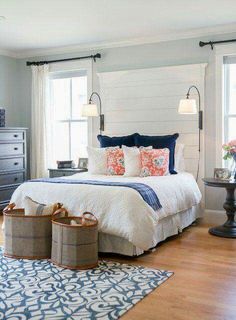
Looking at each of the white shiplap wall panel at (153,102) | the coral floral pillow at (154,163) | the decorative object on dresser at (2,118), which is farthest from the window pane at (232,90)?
the decorative object on dresser at (2,118)

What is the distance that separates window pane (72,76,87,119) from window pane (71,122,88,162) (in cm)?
16

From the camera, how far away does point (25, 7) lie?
464cm

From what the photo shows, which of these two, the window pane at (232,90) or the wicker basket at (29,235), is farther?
the window pane at (232,90)

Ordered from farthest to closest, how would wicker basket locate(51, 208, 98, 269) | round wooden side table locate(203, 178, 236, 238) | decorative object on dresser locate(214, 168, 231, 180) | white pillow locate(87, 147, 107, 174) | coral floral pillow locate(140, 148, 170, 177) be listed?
white pillow locate(87, 147, 107, 174)
coral floral pillow locate(140, 148, 170, 177)
decorative object on dresser locate(214, 168, 231, 180)
round wooden side table locate(203, 178, 236, 238)
wicker basket locate(51, 208, 98, 269)

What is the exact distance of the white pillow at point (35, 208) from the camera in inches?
156

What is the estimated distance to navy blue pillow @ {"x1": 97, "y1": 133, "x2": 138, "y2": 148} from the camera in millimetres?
5785

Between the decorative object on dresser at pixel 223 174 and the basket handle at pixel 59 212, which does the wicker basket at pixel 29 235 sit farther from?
the decorative object on dresser at pixel 223 174

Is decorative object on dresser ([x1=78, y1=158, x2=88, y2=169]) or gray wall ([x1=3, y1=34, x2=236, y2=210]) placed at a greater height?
gray wall ([x1=3, y1=34, x2=236, y2=210])

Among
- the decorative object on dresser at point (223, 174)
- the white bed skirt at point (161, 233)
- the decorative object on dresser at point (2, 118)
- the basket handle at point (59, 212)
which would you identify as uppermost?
the decorative object on dresser at point (2, 118)

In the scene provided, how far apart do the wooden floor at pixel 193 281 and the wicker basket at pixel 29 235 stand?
667 millimetres

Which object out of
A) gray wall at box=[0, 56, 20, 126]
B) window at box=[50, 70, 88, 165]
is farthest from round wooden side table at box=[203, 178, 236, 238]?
gray wall at box=[0, 56, 20, 126]

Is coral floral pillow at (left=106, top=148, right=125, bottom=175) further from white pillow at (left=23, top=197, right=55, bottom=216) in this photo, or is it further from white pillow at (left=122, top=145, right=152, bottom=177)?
white pillow at (left=23, top=197, right=55, bottom=216)

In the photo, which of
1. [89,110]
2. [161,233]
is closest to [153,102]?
[89,110]

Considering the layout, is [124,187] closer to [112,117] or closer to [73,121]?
[112,117]
